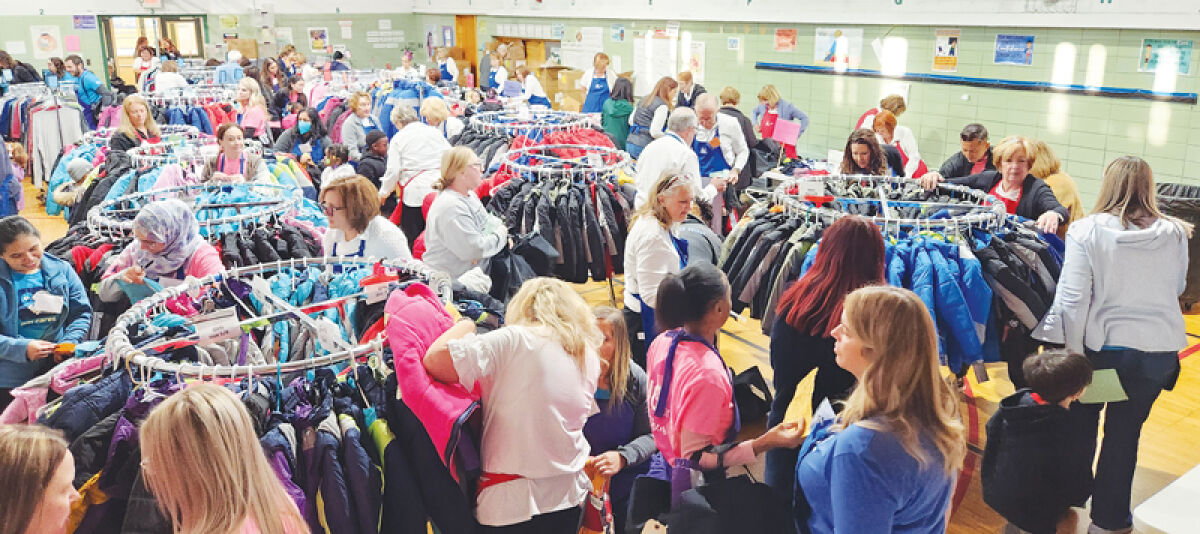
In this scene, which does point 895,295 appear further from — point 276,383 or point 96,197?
point 96,197

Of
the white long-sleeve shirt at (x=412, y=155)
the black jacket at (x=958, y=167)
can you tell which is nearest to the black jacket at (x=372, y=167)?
the white long-sleeve shirt at (x=412, y=155)

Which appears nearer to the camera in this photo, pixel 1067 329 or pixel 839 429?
pixel 839 429

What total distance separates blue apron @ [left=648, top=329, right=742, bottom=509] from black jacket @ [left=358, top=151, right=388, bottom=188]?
506cm

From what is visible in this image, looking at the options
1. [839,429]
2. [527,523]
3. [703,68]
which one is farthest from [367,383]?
[703,68]

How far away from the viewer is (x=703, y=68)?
39.8 ft

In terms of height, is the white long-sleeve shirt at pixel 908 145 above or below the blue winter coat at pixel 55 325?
above

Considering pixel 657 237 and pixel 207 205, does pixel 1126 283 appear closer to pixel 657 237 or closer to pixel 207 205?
pixel 657 237

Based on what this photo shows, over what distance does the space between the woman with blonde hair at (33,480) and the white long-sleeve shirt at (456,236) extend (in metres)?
2.60

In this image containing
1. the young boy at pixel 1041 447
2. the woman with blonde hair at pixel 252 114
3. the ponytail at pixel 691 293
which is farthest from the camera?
the woman with blonde hair at pixel 252 114

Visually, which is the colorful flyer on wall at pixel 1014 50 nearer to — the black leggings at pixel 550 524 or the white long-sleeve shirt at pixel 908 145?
the white long-sleeve shirt at pixel 908 145

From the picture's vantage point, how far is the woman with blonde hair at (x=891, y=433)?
6.28ft

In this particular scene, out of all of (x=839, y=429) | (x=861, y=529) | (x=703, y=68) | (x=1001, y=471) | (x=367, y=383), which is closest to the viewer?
(x=861, y=529)

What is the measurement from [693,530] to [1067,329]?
2126mm

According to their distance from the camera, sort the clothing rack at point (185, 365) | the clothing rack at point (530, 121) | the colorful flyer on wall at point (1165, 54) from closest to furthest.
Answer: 1. the clothing rack at point (185, 365)
2. the colorful flyer on wall at point (1165, 54)
3. the clothing rack at point (530, 121)
